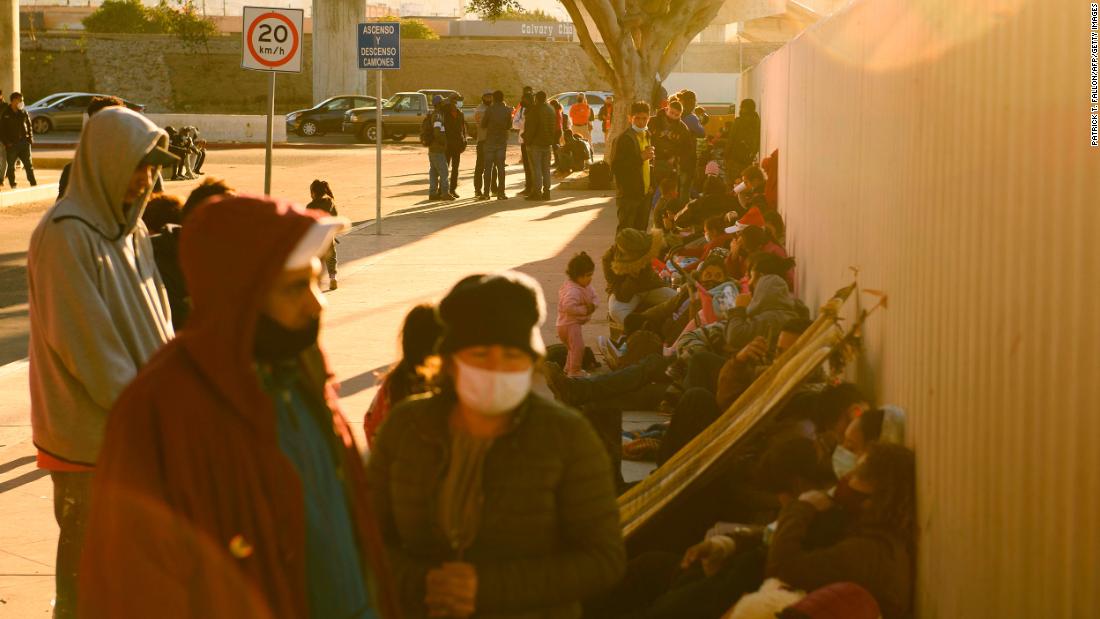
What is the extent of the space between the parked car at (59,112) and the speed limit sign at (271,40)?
35.5 m

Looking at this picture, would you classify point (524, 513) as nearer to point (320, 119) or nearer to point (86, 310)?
point (86, 310)

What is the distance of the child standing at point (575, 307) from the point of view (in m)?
9.88

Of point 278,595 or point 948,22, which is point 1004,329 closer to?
point 948,22

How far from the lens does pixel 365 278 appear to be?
15688 millimetres

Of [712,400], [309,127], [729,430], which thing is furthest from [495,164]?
[309,127]

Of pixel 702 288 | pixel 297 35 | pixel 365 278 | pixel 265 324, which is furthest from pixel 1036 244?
pixel 365 278

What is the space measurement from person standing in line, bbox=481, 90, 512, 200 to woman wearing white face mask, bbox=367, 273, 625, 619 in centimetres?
2163

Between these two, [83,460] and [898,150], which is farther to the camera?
[898,150]

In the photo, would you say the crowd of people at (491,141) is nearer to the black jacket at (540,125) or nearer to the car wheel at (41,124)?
the black jacket at (540,125)

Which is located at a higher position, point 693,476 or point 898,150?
point 898,150

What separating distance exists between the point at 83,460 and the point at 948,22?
303 centimetres

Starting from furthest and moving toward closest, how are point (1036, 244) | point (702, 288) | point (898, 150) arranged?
point (702, 288) → point (898, 150) → point (1036, 244)

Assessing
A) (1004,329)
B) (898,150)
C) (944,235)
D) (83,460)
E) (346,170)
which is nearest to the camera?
(1004,329)

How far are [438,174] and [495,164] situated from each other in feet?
3.37
